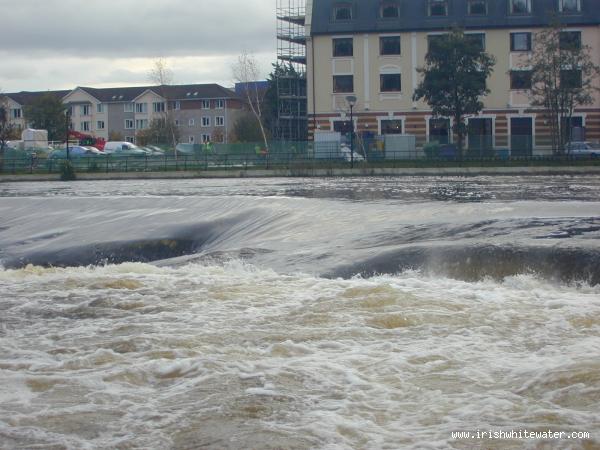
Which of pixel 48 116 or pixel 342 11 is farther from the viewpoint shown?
pixel 48 116

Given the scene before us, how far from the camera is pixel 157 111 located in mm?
110500

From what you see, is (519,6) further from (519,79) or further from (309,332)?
(309,332)

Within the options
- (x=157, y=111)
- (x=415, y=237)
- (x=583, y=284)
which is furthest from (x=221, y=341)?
(x=157, y=111)

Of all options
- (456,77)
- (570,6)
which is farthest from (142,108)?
(456,77)

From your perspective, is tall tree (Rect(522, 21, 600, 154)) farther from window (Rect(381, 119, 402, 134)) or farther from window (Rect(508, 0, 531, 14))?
window (Rect(381, 119, 402, 134))

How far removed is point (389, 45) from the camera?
204 feet

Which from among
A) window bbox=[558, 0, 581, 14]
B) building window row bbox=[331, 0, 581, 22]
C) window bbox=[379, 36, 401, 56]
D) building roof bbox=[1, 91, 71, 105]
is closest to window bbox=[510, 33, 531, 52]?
building window row bbox=[331, 0, 581, 22]

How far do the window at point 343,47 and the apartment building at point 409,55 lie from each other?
0.07 meters

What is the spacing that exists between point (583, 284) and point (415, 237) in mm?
3812

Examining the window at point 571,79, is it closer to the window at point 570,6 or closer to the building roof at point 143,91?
the window at point 570,6

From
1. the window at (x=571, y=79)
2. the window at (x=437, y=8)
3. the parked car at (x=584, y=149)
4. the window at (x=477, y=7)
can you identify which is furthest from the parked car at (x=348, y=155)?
the window at (x=477, y=7)

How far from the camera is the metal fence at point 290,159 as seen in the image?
47.8 meters

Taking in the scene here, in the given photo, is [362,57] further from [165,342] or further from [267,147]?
[165,342]

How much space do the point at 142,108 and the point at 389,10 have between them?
55.2 m
